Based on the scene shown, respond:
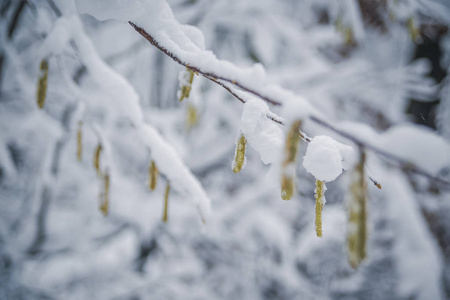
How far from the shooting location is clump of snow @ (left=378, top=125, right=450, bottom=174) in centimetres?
30

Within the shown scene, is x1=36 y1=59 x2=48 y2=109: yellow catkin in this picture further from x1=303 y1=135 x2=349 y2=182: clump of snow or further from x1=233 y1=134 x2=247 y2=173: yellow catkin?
x1=303 y1=135 x2=349 y2=182: clump of snow

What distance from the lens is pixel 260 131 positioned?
0.46m

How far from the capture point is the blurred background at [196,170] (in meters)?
→ 1.77

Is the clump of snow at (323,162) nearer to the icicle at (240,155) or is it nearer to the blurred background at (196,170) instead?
the icicle at (240,155)

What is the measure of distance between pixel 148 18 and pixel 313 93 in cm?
199

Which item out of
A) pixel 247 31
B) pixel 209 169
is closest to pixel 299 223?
pixel 209 169

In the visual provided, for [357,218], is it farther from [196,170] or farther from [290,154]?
[196,170]

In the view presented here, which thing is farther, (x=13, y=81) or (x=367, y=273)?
(x=367, y=273)

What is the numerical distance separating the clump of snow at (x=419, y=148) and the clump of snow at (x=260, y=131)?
0.18 meters

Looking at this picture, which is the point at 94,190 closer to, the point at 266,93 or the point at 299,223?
the point at 266,93

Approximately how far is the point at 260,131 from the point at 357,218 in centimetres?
24

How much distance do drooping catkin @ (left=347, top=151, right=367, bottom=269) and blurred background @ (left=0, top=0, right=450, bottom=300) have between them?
134 cm

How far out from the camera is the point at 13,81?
1.97 meters

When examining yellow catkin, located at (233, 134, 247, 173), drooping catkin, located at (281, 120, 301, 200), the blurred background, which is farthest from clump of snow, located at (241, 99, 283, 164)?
the blurred background
